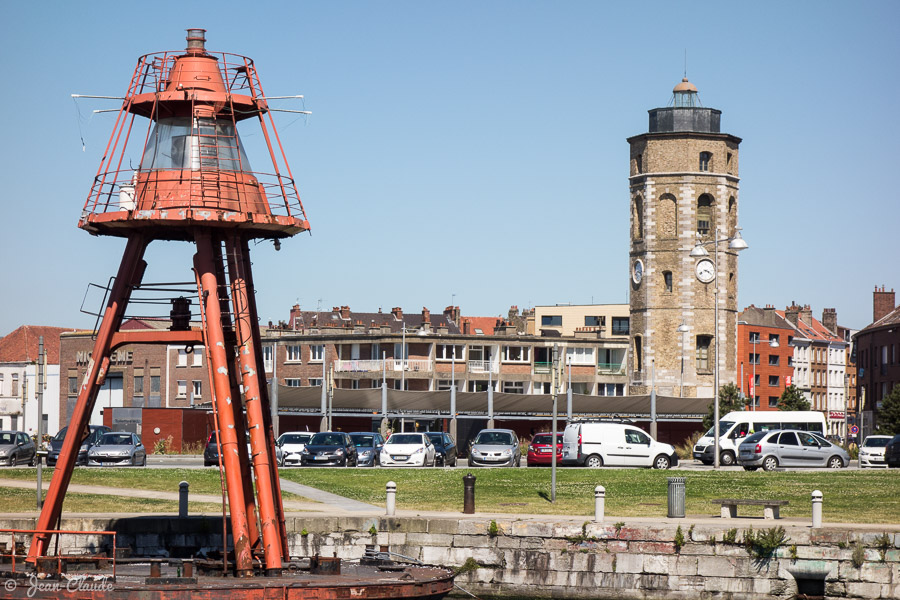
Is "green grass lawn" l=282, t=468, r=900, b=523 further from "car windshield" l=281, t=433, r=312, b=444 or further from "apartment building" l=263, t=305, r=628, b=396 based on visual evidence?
"apartment building" l=263, t=305, r=628, b=396

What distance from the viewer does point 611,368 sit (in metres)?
100

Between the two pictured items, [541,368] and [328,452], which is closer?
[328,452]

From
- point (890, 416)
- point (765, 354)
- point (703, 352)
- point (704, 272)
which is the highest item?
point (704, 272)

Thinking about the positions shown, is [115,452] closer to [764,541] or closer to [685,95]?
[764,541]

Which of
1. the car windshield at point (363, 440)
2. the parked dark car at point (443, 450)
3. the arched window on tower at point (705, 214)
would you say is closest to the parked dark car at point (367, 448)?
the car windshield at point (363, 440)

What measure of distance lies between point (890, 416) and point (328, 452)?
3449 centimetres

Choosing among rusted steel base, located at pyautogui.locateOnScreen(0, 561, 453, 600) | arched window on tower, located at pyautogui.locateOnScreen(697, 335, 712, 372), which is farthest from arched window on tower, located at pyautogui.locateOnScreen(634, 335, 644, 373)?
rusted steel base, located at pyautogui.locateOnScreen(0, 561, 453, 600)

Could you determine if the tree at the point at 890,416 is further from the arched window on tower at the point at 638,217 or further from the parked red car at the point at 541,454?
the parked red car at the point at 541,454

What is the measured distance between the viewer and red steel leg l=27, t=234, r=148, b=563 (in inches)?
808

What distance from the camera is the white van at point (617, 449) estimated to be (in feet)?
147

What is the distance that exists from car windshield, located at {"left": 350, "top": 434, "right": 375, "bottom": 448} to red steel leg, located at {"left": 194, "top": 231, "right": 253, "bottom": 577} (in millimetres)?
27155

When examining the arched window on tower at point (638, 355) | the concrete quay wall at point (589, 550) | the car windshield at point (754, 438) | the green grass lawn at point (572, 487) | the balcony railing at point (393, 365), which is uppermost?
the arched window on tower at point (638, 355)

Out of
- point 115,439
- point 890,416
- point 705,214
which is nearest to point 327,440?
point 115,439

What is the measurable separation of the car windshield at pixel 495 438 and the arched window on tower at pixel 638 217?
4418cm
